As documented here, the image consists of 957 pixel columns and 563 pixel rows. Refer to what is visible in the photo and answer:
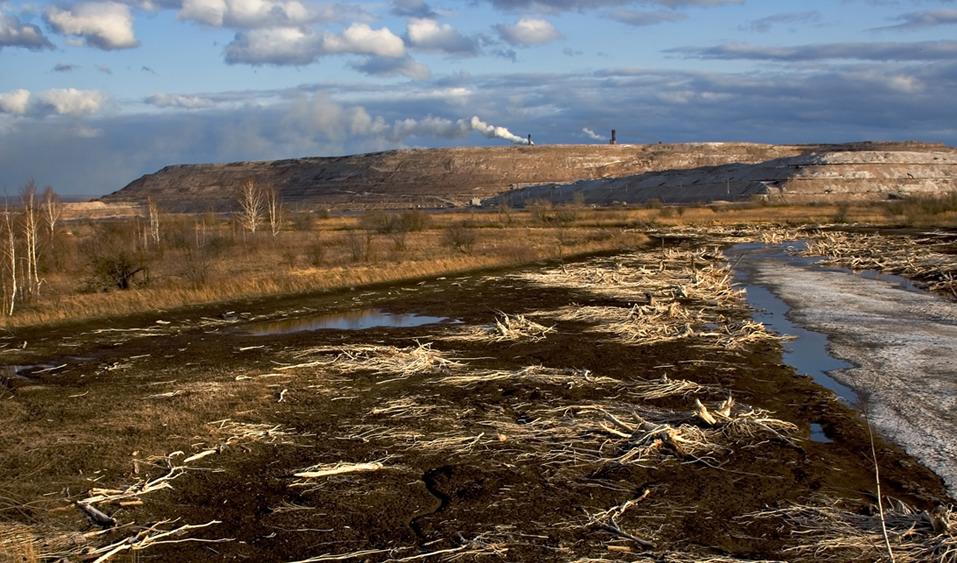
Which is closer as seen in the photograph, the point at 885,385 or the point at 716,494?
the point at 716,494

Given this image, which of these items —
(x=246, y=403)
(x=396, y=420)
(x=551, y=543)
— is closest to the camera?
(x=551, y=543)

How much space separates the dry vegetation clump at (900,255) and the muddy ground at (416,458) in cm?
1628

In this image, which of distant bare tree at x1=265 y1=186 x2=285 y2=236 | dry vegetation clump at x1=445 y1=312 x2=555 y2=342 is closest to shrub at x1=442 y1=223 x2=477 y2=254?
distant bare tree at x1=265 y1=186 x2=285 y2=236

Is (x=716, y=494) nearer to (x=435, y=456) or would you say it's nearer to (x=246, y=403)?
(x=435, y=456)

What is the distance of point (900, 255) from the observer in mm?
37781

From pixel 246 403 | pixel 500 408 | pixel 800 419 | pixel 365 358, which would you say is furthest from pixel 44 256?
pixel 800 419

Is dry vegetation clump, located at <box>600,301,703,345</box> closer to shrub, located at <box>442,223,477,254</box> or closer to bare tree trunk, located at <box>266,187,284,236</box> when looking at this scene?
shrub, located at <box>442,223,477,254</box>

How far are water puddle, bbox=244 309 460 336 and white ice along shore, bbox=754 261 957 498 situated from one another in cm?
915

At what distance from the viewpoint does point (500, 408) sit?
39.3ft

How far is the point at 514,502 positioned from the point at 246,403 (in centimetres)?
531

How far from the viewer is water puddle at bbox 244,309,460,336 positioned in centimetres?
2133

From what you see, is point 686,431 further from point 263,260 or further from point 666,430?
point 263,260

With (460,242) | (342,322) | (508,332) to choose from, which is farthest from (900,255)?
(508,332)

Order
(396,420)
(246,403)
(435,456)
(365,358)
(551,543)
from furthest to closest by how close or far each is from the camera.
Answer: (365,358) < (246,403) < (396,420) < (435,456) < (551,543)
